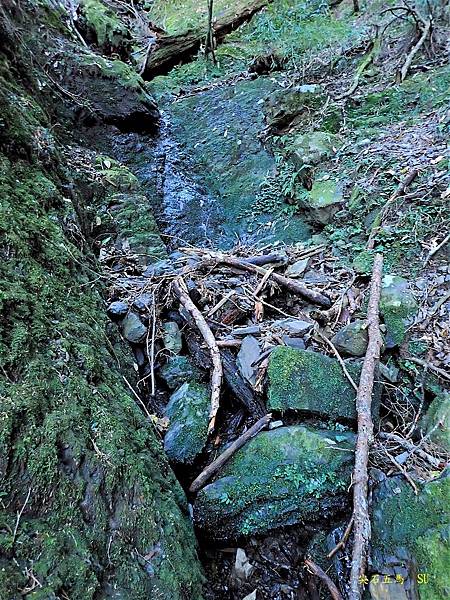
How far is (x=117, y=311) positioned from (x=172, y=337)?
0.51 metres

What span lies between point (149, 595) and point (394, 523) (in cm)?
145

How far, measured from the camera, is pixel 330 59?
8977mm

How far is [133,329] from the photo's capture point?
3.51m

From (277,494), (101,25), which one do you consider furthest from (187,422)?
(101,25)

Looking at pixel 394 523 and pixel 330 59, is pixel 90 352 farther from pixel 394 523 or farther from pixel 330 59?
pixel 330 59

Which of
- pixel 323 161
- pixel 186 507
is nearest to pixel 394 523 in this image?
pixel 186 507

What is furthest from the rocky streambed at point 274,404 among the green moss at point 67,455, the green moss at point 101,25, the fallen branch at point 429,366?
the green moss at point 101,25

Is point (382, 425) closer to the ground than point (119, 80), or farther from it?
closer to the ground

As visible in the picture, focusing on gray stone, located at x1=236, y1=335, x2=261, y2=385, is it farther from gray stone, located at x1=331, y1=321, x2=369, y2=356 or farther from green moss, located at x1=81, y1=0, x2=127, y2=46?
green moss, located at x1=81, y1=0, x2=127, y2=46

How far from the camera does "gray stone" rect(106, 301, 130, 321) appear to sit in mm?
3562

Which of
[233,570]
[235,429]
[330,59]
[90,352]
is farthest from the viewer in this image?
[330,59]

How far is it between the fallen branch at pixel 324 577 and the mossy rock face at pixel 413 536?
0.24 m

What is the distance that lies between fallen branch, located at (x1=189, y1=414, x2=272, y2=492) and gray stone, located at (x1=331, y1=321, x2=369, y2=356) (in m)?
0.88

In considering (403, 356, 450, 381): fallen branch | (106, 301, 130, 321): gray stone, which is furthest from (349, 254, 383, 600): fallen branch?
(106, 301, 130, 321): gray stone
